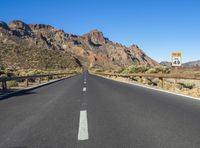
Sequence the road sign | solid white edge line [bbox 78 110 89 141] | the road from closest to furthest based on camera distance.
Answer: the road < solid white edge line [bbox 78 110 89 141] < the road sign

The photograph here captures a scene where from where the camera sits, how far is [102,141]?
5469 millimetres

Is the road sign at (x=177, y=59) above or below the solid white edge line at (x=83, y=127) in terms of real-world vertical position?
above

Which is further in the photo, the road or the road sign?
the road sign

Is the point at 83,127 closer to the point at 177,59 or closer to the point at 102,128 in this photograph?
the point at 102,128

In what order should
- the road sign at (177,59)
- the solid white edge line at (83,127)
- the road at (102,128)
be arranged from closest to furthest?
the road at (102,128), the solid white edge line at (83,127), the road sign at (177,59)

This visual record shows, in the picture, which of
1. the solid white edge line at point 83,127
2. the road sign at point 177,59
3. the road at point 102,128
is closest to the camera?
the road at point 102,128

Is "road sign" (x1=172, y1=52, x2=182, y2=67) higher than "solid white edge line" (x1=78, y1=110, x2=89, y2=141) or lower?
higher

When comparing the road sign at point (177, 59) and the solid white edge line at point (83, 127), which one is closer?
the solid white edge line at point (83, 127)

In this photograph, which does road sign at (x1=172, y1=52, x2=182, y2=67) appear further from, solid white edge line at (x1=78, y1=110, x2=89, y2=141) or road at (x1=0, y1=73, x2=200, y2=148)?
solid white edge line at (x1=78, y1=110, x2=89, y2=141)

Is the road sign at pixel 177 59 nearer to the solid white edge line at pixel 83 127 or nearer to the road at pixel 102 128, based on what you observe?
the road at pixel 102 128

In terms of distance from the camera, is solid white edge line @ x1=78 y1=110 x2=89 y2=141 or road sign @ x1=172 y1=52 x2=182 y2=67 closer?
solid white edge line @ x1=78 y1=110 x2=89 y2=141

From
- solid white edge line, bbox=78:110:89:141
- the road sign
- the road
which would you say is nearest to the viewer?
the road

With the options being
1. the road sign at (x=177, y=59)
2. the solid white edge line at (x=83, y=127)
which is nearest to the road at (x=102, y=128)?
the solid white edge line at (x=83, y=127)

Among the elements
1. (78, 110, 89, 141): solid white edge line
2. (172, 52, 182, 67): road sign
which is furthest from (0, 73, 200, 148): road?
(172, 52, 182, 67): road sign
